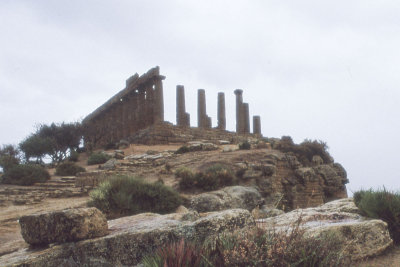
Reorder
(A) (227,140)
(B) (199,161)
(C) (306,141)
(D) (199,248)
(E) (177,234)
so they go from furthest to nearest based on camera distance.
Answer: (A) (227,140) < (C) (306,141) < (B) (199,161) < (E) (177,234) < (D) (199,248)

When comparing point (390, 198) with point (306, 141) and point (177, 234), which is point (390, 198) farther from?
point (306, 141)

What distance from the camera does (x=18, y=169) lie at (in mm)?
20047

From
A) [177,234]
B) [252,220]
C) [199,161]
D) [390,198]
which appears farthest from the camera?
[199,161]

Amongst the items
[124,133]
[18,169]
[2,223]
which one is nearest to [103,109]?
[124,133]

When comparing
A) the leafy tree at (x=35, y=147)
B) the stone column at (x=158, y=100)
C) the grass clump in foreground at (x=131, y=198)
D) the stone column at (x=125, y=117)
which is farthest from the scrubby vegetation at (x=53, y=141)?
the grass clump in foreground at (x=131, y=198)

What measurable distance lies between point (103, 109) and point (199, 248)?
42.5m

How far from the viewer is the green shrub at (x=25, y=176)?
→ 62.5ft

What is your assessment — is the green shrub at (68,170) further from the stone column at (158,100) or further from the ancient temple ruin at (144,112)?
the stone column at (158,100)

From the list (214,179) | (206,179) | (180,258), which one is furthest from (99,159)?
(180,258)

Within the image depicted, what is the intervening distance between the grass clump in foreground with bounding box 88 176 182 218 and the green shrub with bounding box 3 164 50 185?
9961mm

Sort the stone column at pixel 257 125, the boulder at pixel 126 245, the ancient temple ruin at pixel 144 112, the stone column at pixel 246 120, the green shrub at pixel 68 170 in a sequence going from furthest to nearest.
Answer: the stone column at pixel 257 125
the stone column at pixel 246 120
the ancient temple ruin at pixel 144 112
the green shrub at pixel 68 170
the boulder at pixel 126 245

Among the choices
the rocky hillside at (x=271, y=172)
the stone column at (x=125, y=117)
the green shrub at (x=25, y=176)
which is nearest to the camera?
the rocky hillside at (x=271, y=172)

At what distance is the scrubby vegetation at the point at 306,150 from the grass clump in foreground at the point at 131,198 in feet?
37.9

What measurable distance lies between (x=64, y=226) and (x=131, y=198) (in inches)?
219
